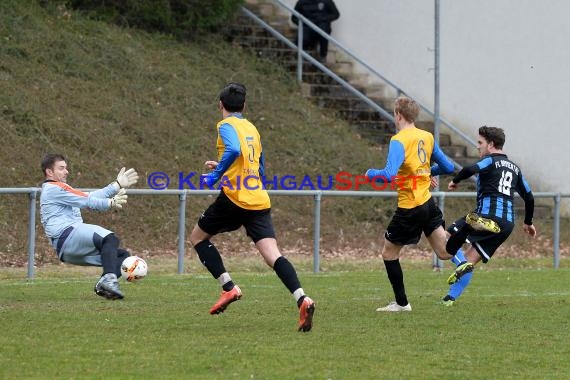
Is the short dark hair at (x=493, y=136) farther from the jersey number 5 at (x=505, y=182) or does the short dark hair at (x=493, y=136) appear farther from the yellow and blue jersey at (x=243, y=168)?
the yellow and blue jersey at (x=243, y=168)

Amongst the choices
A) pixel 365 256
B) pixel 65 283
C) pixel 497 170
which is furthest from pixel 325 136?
pixel 497 170

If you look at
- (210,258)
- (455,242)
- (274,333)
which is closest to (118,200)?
(210,258)

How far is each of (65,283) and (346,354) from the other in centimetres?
628

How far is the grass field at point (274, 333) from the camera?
804 centimetres

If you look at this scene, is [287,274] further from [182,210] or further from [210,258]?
[182,210]

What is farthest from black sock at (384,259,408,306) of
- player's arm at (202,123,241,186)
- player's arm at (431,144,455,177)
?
player's arm at (202,123,241,186)

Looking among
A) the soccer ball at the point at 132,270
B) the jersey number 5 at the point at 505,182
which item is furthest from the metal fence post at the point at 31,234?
the jersey number 5 at the point at 505,182

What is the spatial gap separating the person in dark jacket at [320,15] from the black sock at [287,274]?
1611cm

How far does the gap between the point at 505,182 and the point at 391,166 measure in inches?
69.3

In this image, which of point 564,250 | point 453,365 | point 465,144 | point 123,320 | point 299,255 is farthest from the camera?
point 465,144

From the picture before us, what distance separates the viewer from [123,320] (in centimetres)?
1039

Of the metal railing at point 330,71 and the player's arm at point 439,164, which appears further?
the metal railing at point 330,71

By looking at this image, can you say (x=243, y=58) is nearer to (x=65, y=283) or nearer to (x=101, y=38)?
(x=101, y=38)

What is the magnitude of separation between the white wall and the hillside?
2317mm
